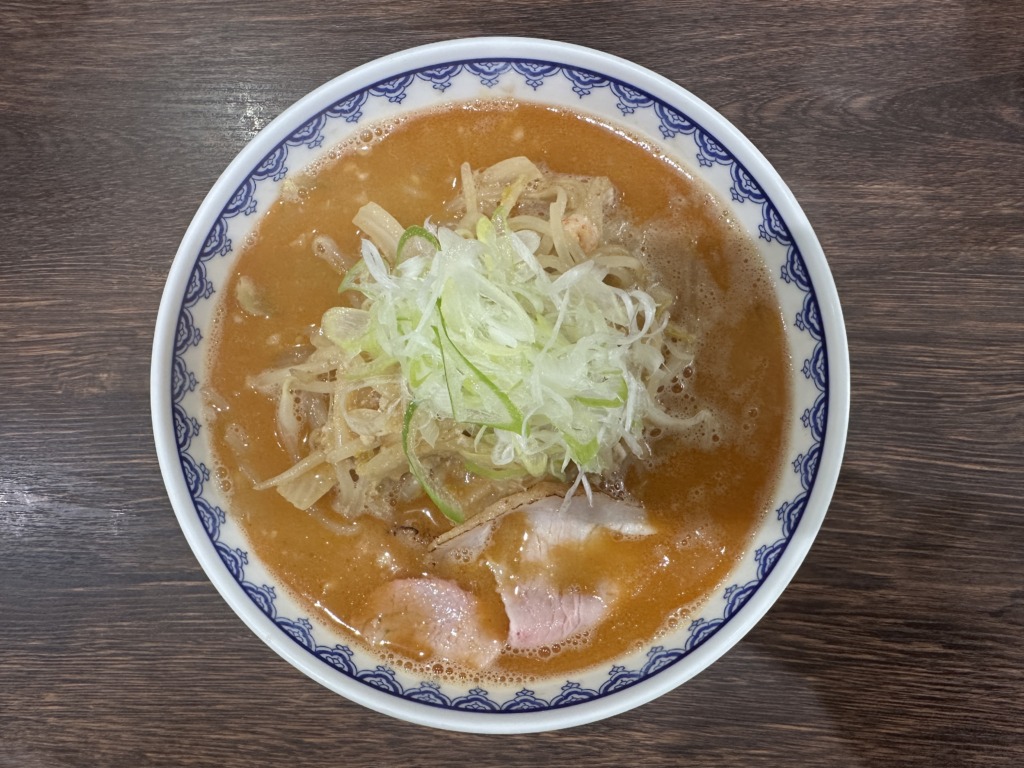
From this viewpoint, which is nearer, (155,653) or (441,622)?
(441,622)

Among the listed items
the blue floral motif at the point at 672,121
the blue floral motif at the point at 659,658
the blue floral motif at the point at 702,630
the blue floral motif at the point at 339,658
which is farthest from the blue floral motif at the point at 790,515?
the blue floral motif at the point at 339,658

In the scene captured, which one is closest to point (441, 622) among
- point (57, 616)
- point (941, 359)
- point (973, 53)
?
point (57, 616)

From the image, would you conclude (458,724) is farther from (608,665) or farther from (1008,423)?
(1008,423)

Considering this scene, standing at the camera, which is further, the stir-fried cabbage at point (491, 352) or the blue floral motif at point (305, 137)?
the blue floral motif at point (305, 137)

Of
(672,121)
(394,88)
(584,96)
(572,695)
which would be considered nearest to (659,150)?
(672,121)

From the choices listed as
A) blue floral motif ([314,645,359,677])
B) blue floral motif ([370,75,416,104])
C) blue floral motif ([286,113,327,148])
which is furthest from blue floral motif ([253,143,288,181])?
blue floral motif ([314,645,359,677])

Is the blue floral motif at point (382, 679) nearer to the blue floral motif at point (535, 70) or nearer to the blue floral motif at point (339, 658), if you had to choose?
the blue floral motif at point (339, 658)

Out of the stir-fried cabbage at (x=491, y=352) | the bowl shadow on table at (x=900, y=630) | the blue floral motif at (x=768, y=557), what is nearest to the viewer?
the stir-fried cabbage at (x=491, y=352)
